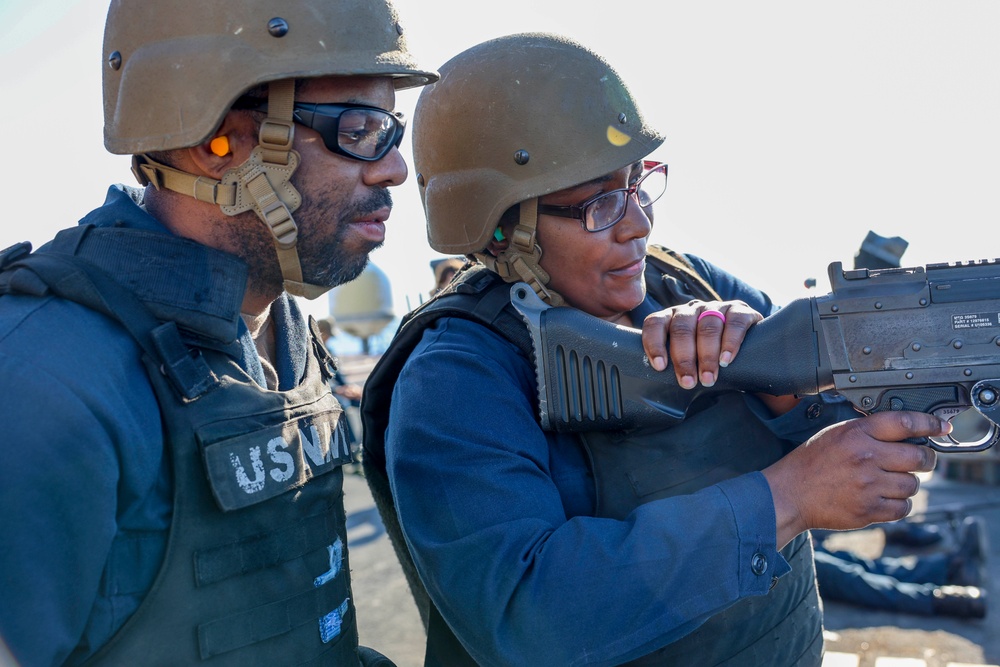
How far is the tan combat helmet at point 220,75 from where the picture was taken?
7.07ft

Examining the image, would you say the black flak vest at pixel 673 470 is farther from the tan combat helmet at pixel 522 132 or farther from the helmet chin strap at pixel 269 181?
the helmet chin strap at pixel 269 181

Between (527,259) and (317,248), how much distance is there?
0.61 metres

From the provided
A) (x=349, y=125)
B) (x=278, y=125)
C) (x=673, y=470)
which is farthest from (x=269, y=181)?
(x=673, y=470)

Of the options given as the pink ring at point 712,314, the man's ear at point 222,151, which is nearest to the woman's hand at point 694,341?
the pink ring at point 712,314

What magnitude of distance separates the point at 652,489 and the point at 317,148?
1.24 metres

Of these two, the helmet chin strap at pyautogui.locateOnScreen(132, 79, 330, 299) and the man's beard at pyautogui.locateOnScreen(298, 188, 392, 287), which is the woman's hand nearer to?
the man's beard at pyautogui.locateOnScreen(298, 188, 392, 287)

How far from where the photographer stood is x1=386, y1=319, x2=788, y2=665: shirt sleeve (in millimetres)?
1839

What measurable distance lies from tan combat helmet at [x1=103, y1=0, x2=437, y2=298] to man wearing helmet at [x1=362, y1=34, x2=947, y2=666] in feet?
1.57

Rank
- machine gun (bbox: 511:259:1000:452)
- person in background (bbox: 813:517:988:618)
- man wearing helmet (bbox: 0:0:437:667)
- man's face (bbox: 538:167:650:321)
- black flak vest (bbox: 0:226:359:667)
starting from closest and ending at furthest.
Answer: man wearing helmet (bbox: 0:0:437:667)
black flak vest (bbox: 0:226:359:667)
machine gun (bbox: 511:259:1000:452)
man's face (bbox: 538:167:650:321)
person in background (bbox: 813:517:988:618)

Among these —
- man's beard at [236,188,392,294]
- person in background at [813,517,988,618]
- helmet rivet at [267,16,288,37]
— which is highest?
helmet rivet at [267,16,288,37]

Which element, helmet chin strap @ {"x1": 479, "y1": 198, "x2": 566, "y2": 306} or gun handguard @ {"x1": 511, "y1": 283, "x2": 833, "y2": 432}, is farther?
helmet chin strap @ {"x1": 479, "y1": 198, "x2": 566, "y2": 306}

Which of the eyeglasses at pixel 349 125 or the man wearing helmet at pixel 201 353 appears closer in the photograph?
the man wearing helmet at pixel 201 353

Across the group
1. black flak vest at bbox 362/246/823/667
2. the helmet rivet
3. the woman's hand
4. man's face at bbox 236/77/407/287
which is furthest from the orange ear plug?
the woman's hand

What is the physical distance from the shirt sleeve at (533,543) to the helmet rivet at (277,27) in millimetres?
933
